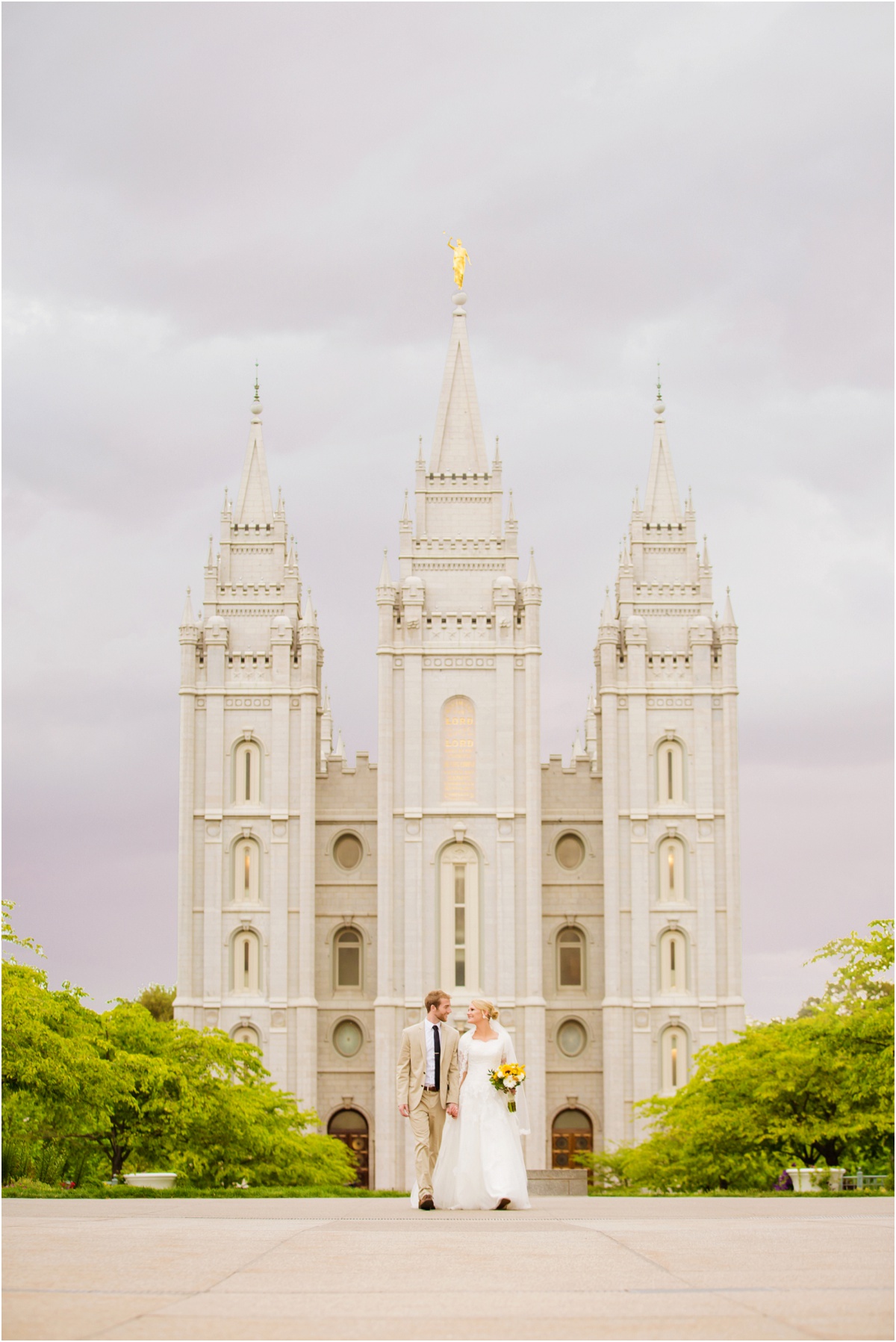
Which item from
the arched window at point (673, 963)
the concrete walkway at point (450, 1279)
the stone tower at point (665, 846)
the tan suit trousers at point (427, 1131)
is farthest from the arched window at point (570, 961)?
the concrete walkway at point (450, 1279)

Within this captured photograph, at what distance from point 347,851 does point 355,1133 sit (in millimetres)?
9460

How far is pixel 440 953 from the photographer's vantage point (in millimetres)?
57531

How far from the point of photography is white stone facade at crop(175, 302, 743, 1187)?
57406 mm

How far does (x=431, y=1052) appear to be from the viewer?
16.3 m

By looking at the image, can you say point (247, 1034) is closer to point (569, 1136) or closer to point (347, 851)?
point (347, 851)

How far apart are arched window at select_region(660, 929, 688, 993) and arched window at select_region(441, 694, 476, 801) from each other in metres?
8.10

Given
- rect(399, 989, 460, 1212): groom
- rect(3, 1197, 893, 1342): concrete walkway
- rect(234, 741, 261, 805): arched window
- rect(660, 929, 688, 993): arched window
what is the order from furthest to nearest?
rect(234, 741, 261, 805): arched window
rect(660, 929, 688, 993): arched window
rect(399, 989, 460, 1212): groom
rect(3, 1197, 893, 1342): concrete walkway

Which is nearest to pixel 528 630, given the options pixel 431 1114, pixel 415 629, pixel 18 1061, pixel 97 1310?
pixel 415 629

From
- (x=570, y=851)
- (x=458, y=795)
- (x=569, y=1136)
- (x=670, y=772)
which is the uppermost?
(x=670, y=772)

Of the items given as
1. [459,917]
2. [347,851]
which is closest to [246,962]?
[347,851]

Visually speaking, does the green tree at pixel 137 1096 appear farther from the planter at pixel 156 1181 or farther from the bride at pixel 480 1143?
the bride at pixel 480 1143

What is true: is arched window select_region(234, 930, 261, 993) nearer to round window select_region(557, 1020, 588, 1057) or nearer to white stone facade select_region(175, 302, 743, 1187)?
white stone facade select_region(175, 302, 743, 1187)

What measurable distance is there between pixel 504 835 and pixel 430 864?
2613 millimetres

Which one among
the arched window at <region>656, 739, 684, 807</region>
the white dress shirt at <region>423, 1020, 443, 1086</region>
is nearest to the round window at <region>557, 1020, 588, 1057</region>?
the arched window at <region>656, 739, 684, 807</region>
